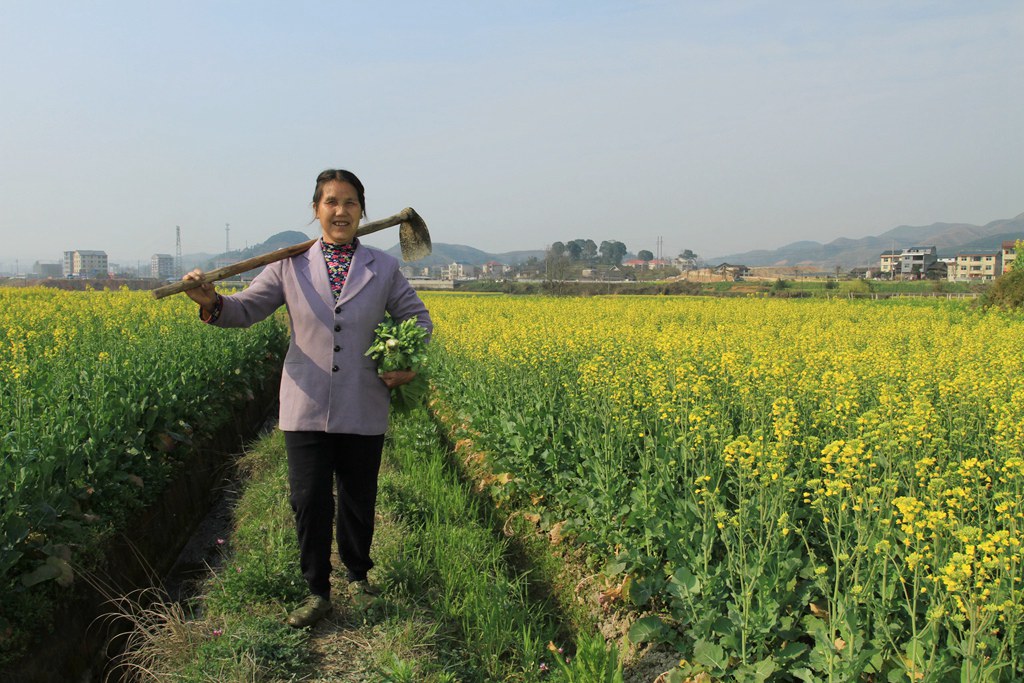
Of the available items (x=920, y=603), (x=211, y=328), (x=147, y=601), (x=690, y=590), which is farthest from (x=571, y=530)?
(x=211, y=328)

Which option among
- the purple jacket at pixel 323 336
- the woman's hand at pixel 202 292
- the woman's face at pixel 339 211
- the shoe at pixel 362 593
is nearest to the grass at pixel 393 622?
the shoe at pixel 362 593

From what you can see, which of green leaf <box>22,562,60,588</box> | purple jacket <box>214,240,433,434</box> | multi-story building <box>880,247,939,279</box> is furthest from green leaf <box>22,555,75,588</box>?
multi-story building <box>880,247,939,279</box>

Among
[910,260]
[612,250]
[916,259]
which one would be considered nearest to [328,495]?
[916,259]

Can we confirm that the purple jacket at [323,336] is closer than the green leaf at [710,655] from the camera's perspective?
No

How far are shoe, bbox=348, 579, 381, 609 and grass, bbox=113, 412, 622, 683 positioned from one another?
1.7 inches

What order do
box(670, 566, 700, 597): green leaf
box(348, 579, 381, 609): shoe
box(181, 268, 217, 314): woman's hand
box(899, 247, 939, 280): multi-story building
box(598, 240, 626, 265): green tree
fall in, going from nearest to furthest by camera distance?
box(670, 566, 700, 597): green leaf < box(181, 268, 217, 314): woman's hand < box(348, 579, 381, 609): shoe < box(899, 247, 939, 280): multi-story building < box(598, 240, 626, 265): green tree

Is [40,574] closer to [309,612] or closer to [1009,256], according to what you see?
[309,612]

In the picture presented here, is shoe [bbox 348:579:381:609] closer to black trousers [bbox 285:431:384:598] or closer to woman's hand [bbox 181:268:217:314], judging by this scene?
black trousers [bbox 285:431:384:598]

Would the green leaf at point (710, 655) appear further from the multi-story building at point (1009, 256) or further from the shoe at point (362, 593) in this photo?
the multi-story building at point (1009, 256)

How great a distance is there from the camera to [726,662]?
2.71m

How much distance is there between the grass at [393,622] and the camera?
3086mm

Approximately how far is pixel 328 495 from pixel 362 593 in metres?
0.59

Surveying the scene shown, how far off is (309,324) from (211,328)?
634cm

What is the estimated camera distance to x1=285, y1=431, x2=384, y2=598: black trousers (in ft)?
A: 11.1
